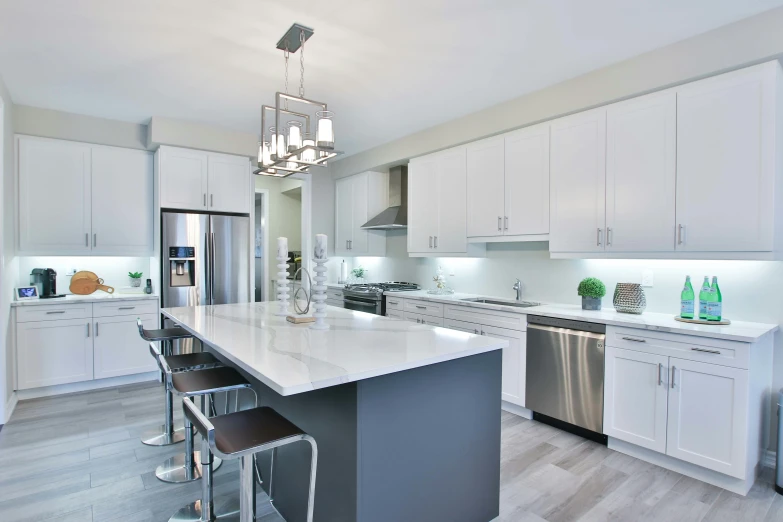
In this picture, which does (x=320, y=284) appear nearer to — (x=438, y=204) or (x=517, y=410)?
(x=517, y=410)

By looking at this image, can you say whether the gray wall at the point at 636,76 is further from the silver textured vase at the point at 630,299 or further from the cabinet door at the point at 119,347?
the cabinet door at the point at 119,347

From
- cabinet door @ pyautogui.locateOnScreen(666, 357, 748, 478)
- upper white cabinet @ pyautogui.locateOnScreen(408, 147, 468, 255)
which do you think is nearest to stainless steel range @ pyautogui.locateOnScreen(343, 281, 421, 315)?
upper white cabinet @ pyautogui.locateOnScreen(408, 147, 468, 255)

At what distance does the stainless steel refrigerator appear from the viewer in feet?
14.4

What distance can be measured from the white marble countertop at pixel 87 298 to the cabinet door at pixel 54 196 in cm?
46

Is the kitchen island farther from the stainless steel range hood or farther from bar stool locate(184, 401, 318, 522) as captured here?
the stainless steel range hood

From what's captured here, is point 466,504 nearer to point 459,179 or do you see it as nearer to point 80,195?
point 459,179

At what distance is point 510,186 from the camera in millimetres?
3707

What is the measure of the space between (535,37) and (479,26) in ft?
1.25

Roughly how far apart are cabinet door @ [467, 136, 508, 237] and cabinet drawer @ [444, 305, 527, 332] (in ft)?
2.39

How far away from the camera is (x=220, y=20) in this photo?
2404 mm

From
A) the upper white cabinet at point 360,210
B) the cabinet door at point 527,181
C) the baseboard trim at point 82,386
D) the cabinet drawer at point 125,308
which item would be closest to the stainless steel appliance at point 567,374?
the cabinet door at point 527,181

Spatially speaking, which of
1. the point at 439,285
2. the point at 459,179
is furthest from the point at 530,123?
the point at 439,285

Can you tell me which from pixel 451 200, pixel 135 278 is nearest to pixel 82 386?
pixel 135 278

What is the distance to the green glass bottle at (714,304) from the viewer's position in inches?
103
